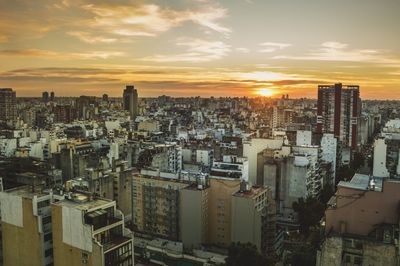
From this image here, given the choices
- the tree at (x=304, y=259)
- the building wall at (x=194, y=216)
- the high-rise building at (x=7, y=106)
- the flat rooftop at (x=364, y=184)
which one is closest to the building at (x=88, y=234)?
the flat rooftop at (x=364, y=184)

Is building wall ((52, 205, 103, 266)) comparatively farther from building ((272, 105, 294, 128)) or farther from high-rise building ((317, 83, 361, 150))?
building ((272, 105, 294, 128))

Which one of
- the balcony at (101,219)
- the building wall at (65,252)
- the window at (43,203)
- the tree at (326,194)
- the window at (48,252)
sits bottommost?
the tree at (326,194)

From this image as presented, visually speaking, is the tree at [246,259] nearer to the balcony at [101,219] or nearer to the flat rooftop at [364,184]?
the flat rooftop at [364,184]

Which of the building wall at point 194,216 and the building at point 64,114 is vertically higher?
the building at point 64,114

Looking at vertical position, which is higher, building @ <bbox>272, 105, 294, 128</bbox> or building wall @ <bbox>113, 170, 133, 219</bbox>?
building @ <bbox>272, 105, 294, 128</bbox>

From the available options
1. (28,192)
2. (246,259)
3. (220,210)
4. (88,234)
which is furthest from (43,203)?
(220,210)

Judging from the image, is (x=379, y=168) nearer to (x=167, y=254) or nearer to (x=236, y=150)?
(x=236, y=150)

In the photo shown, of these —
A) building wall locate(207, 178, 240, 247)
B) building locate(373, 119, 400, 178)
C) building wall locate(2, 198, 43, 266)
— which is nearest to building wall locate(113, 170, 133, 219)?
building wall locate(207, 178, 240, 247)
